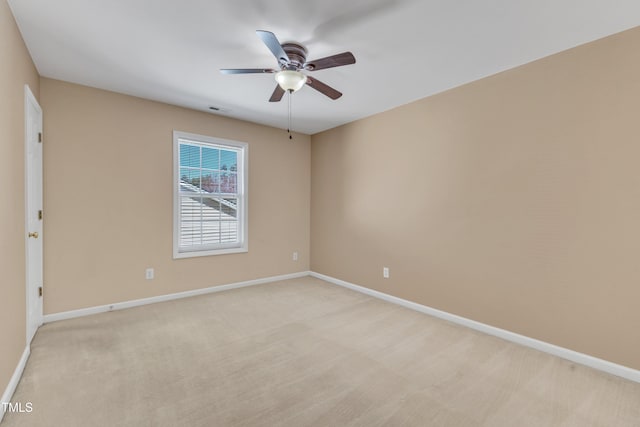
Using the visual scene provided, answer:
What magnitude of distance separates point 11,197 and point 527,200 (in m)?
3.90

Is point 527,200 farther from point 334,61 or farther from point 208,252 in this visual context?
point 208,252

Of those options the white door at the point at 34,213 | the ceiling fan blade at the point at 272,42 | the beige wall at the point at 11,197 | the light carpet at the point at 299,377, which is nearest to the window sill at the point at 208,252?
the light carpet at the point at 299,377

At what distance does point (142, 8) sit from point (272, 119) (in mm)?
2370

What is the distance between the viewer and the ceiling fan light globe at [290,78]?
7.30ft

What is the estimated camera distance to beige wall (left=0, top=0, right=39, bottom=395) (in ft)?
5.68

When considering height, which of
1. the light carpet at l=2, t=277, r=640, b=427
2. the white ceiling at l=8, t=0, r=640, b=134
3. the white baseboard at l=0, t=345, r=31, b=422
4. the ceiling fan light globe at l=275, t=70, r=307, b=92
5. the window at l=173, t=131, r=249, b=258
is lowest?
the light carpet at l=2, t=277, r=640, b=427

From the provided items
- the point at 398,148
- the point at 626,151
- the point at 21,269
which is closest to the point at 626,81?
the point at 626,151

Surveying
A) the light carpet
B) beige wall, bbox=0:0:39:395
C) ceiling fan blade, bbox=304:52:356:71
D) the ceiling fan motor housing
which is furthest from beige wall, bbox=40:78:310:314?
ceiling fan blade, bbox=304:52:356:71

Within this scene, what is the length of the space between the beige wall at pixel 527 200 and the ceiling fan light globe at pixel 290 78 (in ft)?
5.73

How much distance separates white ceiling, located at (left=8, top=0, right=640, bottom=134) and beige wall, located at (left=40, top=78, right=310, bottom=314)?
372 mm

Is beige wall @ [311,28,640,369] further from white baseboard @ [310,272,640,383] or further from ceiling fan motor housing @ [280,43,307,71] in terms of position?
ceiling fan motor housing @ [280,43,307,71]

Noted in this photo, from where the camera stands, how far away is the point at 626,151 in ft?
6.82

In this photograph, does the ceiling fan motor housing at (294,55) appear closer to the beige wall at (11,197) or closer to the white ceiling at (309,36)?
the white ceiling at (309,36)

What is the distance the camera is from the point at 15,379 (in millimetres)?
1904
